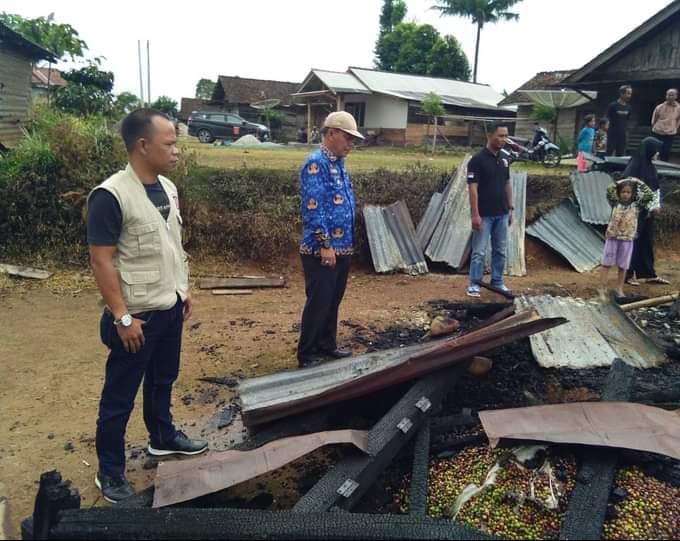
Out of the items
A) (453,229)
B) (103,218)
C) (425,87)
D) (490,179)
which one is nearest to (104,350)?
(103,218)

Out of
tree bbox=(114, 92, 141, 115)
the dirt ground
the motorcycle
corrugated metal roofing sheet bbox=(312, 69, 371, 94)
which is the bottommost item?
the dirt ground

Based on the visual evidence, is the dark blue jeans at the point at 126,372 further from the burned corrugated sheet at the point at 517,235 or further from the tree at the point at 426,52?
the tree at the point at 426,52

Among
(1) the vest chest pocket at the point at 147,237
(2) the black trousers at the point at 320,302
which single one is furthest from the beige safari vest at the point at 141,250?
(2) the black trousers at the point at 320,302

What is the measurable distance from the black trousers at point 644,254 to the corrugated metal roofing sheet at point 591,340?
2.61 m

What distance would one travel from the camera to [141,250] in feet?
8.87

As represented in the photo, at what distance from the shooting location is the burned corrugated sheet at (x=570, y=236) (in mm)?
8492

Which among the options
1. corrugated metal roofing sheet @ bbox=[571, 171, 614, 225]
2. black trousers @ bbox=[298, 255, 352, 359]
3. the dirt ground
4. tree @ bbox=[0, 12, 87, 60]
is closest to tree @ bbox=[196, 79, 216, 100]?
tree @ bbox=[0, 12, 87, 60]

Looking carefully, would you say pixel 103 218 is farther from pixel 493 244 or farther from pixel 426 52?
pixel 426 52

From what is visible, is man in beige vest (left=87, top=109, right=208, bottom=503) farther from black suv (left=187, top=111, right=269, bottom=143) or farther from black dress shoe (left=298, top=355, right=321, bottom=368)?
black suv (left=187, top=111, right=269, bottom=143)

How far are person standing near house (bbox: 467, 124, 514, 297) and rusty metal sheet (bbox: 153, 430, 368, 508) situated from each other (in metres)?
3.78

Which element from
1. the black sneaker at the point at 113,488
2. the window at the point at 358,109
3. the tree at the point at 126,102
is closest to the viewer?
the black sneaker at the point at 113,488

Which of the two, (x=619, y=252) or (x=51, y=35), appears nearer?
(x=619, y=252)

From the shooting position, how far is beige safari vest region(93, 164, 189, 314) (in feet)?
8.63

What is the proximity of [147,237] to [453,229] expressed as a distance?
6.20 m
